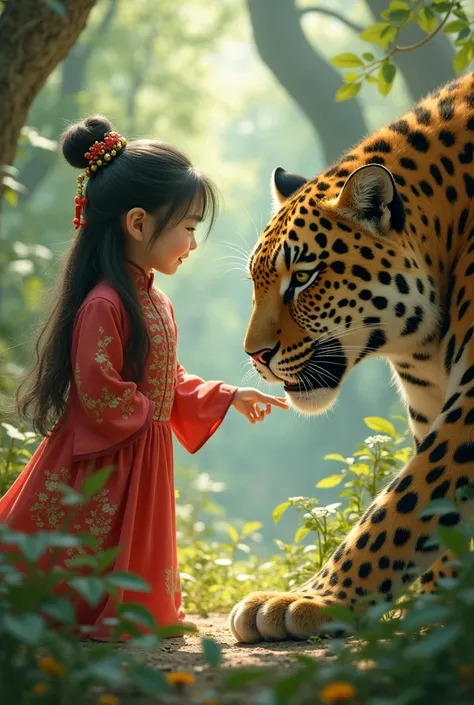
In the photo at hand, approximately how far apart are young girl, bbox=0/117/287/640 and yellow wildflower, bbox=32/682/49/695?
1.34 m

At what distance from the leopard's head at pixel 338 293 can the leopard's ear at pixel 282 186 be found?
430mm

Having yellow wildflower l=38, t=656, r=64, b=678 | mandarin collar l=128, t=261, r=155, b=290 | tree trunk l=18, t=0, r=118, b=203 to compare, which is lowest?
yellow wildflower l=38, t=656, r=64, b=678

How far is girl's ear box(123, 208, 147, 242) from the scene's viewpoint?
3207 mm

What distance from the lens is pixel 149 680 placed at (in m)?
1.45

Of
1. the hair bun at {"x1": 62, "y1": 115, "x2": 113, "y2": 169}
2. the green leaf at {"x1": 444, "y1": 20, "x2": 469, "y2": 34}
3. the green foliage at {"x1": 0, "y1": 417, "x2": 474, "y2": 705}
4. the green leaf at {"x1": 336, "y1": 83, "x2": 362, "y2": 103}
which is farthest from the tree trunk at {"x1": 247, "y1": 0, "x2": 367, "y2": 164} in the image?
the green foliage at {"x1": 0, "y1": 417, "x2": 474, "y2": 705}

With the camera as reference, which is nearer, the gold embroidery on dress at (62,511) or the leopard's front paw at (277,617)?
the leopard's front paw at (277,617)

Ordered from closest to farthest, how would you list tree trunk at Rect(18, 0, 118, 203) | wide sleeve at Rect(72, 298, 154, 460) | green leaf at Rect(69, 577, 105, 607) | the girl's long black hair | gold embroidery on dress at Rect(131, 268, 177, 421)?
green leaf at Rect(69, 577, 105, 607) < wide sleeve at Rect(72, 298, 154, 460) < the girl's long black hair < gold embroidery on dress at Rect(131, 268, 177, 421) < tree trunk at Rect(18, 0, 118, 203)

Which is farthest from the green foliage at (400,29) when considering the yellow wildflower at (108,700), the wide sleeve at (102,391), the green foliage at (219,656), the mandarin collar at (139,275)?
the yellow wildflower at (108,700)

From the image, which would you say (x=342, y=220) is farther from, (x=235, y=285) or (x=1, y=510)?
(x=235, y=285)

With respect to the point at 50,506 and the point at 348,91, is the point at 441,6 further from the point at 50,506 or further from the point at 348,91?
the point at 50,506

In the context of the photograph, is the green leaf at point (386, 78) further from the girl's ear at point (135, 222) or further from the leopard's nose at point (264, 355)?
the girl's ear at point (135, 222)

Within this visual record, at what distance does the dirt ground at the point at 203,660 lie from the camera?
5.83 ft

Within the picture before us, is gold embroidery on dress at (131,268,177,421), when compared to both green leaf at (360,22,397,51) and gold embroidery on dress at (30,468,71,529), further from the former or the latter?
green leaf at (360,22,397,51)

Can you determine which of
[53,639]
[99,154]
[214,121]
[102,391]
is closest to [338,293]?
[102,391]
